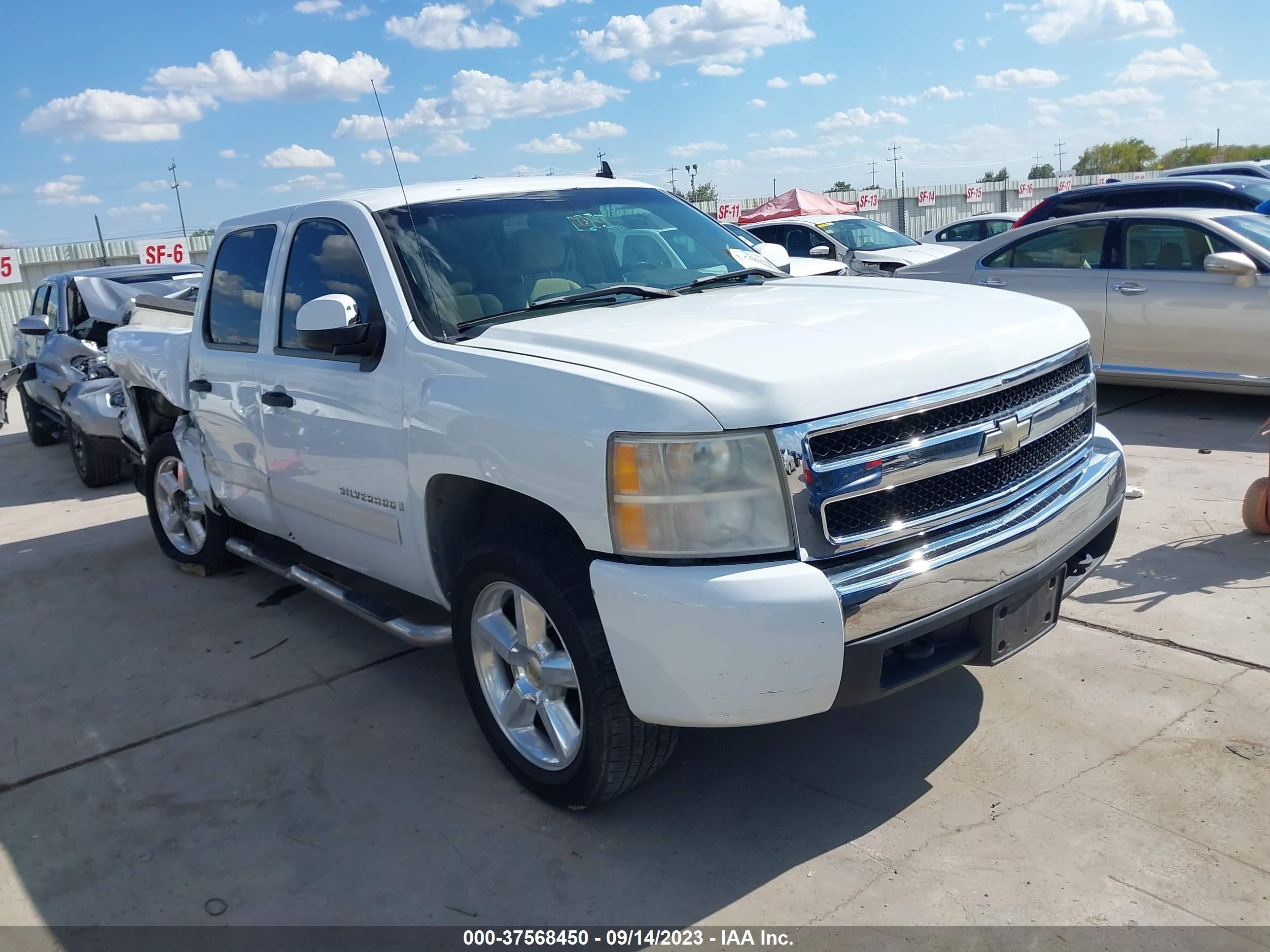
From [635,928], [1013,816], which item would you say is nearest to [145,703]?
[635,928]

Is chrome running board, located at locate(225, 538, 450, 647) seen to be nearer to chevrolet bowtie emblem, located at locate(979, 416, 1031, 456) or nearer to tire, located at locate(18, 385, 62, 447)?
chevrolet bowtie emblem, located at locate(979, 416, 1031, 456)

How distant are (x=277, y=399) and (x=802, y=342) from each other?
2.39m

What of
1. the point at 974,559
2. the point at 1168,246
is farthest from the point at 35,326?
the point at 1168,246

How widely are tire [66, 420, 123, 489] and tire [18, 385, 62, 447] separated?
2.55 m

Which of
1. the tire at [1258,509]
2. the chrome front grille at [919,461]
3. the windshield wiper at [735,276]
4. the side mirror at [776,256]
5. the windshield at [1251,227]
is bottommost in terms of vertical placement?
the tire at [1258,509]

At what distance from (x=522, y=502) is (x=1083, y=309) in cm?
643

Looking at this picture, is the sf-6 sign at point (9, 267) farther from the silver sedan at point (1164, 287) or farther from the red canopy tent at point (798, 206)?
the silver sedan at point (1164, 287)

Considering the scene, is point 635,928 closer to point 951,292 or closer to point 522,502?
point 522,502

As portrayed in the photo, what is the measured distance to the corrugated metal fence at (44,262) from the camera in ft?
77.3

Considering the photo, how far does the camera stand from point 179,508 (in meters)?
6.12

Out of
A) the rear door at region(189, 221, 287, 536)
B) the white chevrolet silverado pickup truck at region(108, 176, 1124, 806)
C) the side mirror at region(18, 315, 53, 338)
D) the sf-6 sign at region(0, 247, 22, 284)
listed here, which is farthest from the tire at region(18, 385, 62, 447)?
the sf-6 sign at region(0, 247, 22, 284)

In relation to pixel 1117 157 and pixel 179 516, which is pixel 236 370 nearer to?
pixel 179 516

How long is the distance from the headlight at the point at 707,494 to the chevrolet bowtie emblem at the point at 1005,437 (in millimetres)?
714

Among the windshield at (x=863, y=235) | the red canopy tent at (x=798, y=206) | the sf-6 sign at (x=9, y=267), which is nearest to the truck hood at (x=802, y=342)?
the windshield at (x=863, y=235)
